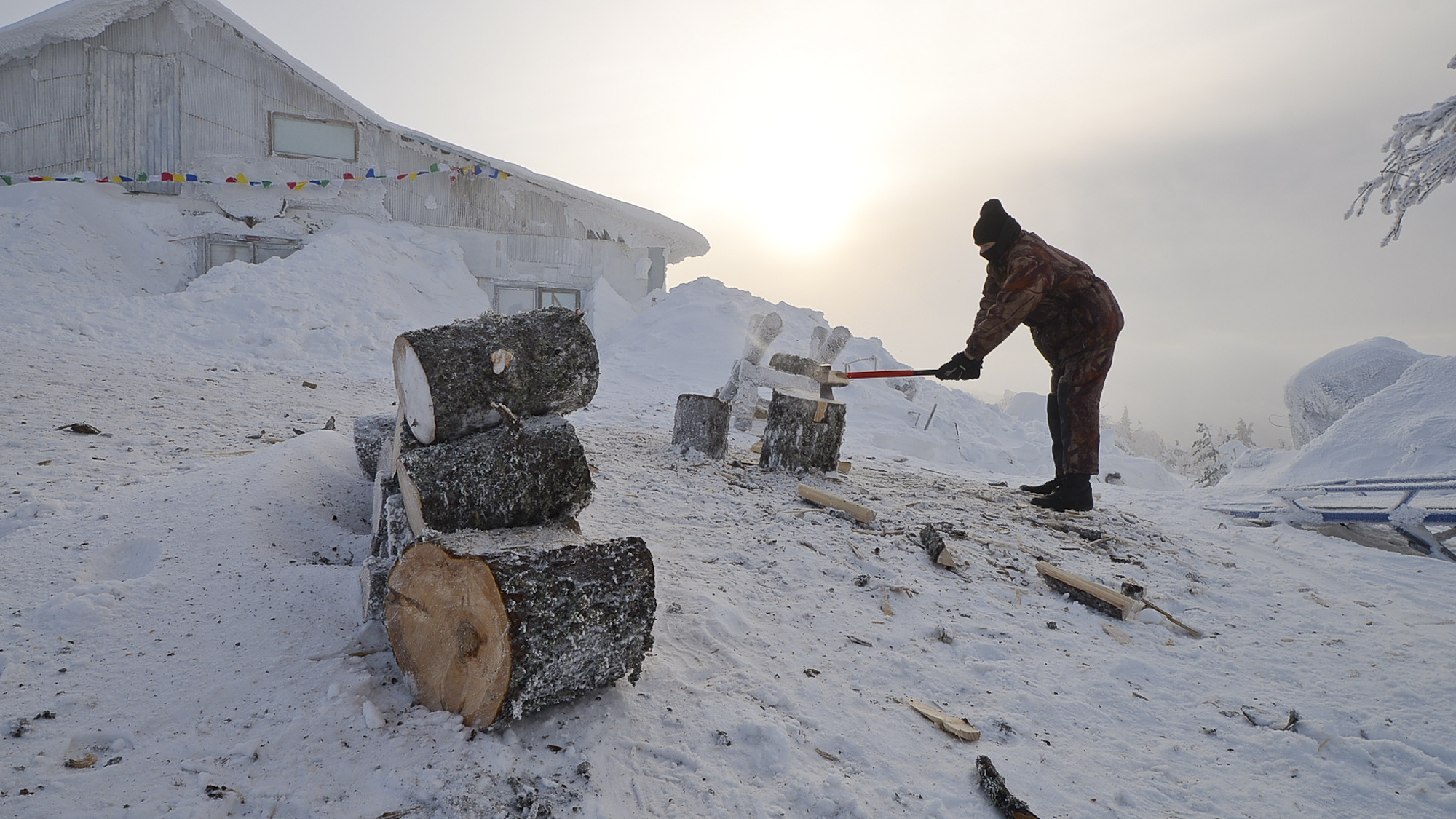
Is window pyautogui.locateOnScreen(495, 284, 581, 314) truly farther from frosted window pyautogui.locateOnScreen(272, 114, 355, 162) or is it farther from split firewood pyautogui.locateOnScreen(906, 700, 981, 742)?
split firewood pyautogui.locateOnScreen(906, 700, 981, 742)

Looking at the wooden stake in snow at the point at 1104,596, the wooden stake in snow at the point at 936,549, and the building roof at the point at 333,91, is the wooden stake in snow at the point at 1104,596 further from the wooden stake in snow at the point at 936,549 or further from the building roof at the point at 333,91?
the building roof at the point at 333,91

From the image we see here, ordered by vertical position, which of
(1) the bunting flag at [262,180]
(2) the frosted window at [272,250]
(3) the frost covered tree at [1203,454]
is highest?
(1) the bunting flag at [262,180]

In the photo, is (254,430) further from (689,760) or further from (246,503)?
(689,760)

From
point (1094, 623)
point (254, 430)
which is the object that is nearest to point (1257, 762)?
point (1094, 623)

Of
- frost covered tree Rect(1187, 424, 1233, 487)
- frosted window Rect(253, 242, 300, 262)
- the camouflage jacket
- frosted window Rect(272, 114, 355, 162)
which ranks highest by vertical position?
frosted window Rect(272, 114, 355, 162)

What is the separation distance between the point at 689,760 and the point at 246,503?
2122 millimetres

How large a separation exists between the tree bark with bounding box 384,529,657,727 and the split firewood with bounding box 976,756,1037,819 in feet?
3.21

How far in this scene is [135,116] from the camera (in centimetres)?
1219

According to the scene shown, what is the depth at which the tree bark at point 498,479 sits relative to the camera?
2107 millimetres

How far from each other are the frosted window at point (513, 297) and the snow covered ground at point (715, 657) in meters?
9.90

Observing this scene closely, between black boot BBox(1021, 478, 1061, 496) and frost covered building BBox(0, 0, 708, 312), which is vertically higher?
frost covered building BBox(0, 0, 708, 312)

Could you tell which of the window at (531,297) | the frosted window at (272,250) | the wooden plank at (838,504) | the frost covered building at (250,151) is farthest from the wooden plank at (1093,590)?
the frosted window at (272,250)

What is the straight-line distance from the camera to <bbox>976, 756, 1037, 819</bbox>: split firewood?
1651 mm

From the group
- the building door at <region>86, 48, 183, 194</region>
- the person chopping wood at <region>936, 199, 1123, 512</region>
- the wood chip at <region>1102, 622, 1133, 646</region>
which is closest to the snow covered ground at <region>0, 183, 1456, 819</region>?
the wood chip at <region>1102, 622, 1133, 646</region>
